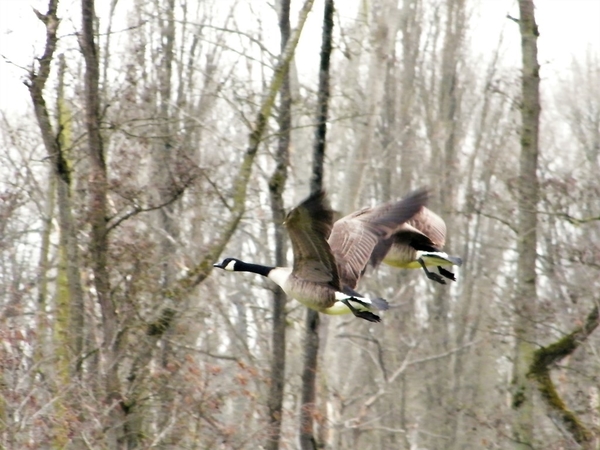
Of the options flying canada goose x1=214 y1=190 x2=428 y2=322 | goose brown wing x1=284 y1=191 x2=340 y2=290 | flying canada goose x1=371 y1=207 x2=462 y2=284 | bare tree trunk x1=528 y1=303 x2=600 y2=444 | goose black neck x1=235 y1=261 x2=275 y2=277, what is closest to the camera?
goose brown wing x1=284 y1=191 x2=340 y2=290

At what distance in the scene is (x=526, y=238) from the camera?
12.7m

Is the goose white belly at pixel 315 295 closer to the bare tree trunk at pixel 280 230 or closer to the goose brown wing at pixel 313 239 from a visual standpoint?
the goose brown wing at pixel 313 239

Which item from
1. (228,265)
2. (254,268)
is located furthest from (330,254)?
(228,265)

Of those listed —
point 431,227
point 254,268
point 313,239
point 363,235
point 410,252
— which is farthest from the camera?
point 431,227

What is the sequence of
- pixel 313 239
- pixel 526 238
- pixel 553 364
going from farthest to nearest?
pixel 526 238 < pixel 553 364 < pixel 313 239

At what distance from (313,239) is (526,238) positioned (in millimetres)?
6204

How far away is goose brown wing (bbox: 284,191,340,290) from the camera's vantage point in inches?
262

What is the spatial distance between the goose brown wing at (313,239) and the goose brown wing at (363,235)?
471 mm

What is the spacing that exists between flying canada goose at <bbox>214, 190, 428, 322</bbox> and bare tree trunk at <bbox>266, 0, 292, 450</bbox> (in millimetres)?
3216

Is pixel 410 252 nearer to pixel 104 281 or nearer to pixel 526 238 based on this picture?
pixel 104 281

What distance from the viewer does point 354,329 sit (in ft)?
77.5

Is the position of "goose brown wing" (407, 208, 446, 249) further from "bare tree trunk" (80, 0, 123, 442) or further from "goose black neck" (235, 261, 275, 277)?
"bare tree trunk" (80, 0, 123, 442)

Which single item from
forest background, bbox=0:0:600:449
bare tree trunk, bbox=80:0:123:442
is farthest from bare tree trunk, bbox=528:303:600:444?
bare tree trunk, bbox=80:0:123:442

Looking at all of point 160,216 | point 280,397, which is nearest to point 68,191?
point 280,397
